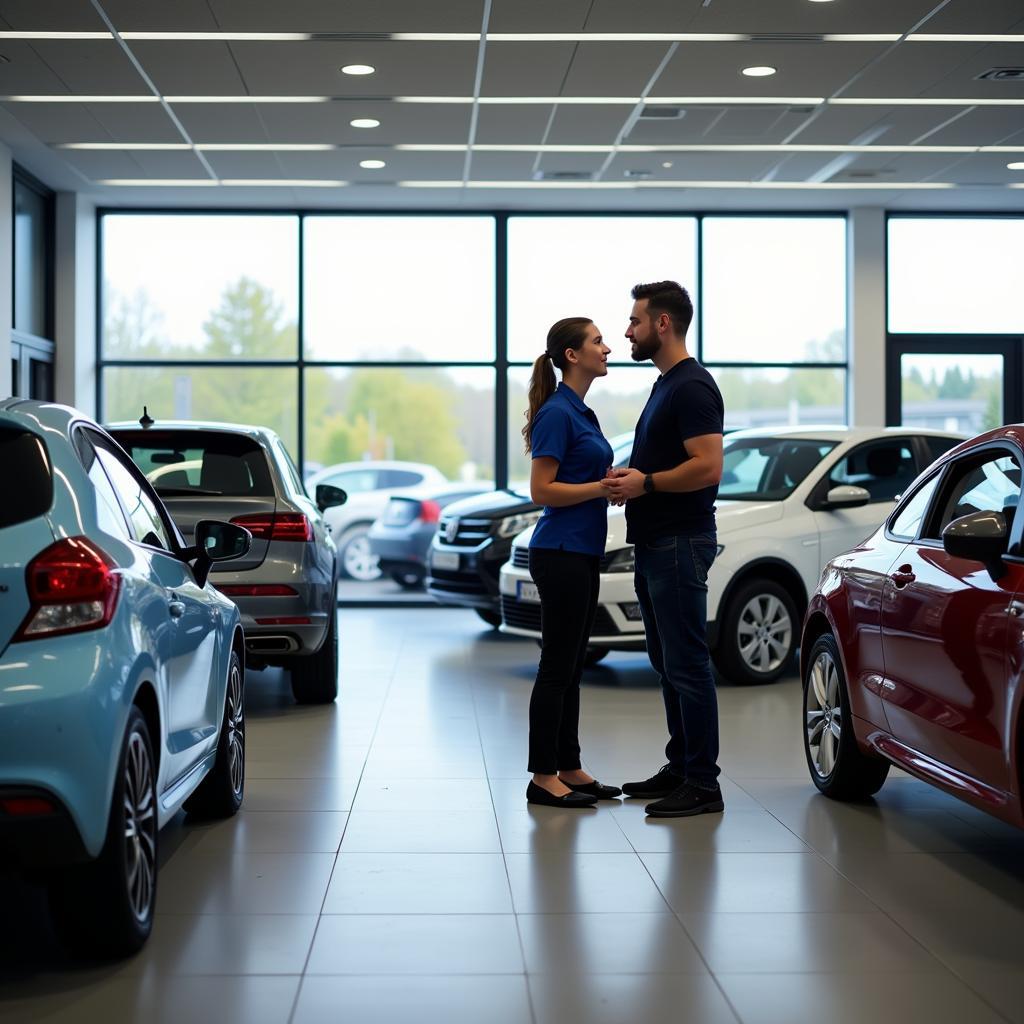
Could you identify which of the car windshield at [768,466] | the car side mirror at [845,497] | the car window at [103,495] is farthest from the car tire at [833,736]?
the car windshield at [768,466]

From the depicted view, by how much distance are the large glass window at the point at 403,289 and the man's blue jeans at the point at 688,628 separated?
955 centimetres

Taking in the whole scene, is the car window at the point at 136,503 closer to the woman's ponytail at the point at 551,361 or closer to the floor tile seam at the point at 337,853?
the floor tile seam at the point at 337,853

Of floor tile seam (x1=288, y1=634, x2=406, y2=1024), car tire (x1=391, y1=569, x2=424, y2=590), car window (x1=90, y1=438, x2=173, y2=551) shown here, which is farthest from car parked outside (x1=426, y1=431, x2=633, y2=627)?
car window (x1=90, y1=438, x2=173, y2=551)

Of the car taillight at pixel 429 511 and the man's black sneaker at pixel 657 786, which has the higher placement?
the car taillight at pixel 429 511

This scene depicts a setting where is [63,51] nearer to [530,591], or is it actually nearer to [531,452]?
[530,591]

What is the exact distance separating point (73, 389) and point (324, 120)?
437cm

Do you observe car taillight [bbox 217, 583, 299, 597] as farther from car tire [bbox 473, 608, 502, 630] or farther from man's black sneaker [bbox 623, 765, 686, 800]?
car tire [bbox 473, 608, 502, 630]

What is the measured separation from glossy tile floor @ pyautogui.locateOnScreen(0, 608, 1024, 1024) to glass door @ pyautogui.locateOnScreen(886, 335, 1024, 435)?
8.90 m

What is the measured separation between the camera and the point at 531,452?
16.4 feet

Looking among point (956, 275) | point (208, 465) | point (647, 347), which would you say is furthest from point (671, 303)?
point (956, 275)

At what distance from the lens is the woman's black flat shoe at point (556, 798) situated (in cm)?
504

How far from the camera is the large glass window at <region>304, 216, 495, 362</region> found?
14188 mm

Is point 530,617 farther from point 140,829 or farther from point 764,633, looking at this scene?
point 140,829

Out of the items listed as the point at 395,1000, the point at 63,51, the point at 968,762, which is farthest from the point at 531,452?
the point at 63,51
